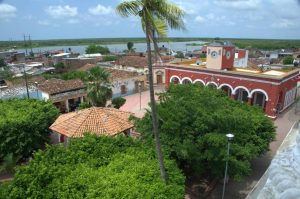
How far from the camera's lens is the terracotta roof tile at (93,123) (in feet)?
55.5

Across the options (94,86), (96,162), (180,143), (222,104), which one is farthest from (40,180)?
(94,86)

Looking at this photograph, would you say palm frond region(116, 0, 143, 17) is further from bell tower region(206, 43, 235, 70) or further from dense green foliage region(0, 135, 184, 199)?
bell tower region(206, 43, 235, 70)

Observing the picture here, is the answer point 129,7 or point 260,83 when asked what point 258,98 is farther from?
point 129,7

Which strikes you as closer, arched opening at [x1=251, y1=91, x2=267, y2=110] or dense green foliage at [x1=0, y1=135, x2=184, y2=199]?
dense green foliage at [x1=0, y1=135, x2=184, y2=199]

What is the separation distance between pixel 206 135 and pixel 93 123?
7654 millimetres

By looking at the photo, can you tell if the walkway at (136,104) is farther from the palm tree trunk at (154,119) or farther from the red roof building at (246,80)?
the palm tree trunk at (154,119)

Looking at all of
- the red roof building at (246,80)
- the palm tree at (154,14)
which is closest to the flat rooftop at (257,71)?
the red roof building at (246,80)

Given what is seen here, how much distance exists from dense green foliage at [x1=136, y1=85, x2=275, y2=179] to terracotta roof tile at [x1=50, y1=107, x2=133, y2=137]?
2.11 metres

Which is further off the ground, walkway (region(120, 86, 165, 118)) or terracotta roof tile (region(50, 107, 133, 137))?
terracotta roof tile (region(50, 107, 133, 137))

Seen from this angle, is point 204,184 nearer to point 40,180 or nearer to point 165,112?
point 165,112

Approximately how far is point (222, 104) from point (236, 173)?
500 centimetres

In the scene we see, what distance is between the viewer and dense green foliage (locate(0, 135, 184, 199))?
9.70m

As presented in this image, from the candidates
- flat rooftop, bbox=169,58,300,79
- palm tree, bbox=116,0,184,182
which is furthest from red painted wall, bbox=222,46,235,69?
palm tree, bbox=116,0,184,182

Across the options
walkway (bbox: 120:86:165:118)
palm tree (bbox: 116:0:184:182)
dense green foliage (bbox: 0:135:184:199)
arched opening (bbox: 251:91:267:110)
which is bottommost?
walkway (bbox: 120:86:165:118)
